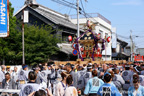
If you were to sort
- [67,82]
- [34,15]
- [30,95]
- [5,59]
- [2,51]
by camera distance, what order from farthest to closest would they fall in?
[34,15] < [5,59] < [2,51] < [67,82] < [30,95]

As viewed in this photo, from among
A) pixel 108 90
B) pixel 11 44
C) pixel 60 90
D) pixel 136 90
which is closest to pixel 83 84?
pixel 60 90

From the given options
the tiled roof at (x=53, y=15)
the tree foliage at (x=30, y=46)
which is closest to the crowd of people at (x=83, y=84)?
the tree foliage at (x=30, y=46)

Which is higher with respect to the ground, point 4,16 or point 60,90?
point 4,16

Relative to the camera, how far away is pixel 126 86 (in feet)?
25.9

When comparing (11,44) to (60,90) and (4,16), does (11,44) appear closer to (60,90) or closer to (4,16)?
(4,16)

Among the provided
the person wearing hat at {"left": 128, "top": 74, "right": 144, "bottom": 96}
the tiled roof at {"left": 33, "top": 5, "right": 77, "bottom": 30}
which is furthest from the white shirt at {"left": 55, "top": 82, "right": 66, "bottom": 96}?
the tiled roof at {"left": 33, "top": 5, "right": 77, "bottom": 30}

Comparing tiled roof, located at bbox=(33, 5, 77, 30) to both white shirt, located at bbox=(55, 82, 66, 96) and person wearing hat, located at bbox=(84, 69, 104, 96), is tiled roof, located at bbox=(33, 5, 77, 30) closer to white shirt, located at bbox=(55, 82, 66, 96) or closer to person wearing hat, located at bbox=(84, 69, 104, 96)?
person wearing hat, located at bbox=(84, 69, 104, 96)

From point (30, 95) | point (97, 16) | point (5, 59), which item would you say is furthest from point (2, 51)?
point (97, 16)

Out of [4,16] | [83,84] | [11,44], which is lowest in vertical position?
[83,84]

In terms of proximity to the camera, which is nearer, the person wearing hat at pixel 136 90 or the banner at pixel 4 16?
the person wearing hat at pixel 136 90

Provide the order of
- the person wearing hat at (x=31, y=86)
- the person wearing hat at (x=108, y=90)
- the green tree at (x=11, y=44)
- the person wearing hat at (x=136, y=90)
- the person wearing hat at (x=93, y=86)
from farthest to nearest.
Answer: the green tree at (x=11, y=44)
the person wearing hat at (x=93, y=86)
the person wearing hat at (x=136, y=90)
the person wearing hat at (x=108, y=90)
the person wearing hat at (x=31, y=86)

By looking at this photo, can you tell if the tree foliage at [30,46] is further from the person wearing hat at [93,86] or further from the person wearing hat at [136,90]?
the person wearing hat at [136,90]

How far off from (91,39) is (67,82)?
671 inches

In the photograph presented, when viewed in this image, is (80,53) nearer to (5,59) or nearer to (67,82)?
(5,59)
